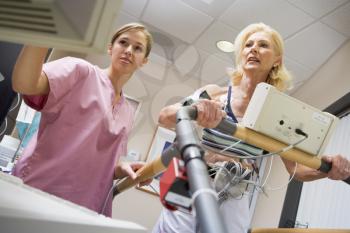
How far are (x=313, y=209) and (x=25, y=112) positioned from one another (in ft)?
8.53

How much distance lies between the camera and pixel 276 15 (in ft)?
9.66

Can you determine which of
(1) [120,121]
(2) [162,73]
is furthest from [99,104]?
Result: (2) [162,73]

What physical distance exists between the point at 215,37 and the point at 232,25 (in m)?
0.31

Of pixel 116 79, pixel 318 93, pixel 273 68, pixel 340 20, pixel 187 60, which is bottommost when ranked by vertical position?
pixel 116 79

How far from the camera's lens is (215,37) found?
11.6ft

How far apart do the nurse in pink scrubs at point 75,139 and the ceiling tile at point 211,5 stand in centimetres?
204

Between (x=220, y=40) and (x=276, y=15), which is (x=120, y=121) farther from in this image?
(x=220, y=40)

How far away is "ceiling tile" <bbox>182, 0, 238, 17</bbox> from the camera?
9.85 feet

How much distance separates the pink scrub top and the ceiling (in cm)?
217

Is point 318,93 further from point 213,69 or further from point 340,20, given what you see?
point 213,69

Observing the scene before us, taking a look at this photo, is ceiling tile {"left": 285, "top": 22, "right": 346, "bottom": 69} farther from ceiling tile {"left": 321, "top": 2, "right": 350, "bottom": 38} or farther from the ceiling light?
Answer: the ceiling light

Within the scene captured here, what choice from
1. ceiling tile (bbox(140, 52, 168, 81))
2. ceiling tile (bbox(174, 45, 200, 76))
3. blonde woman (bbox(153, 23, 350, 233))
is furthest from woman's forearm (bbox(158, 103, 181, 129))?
ceiling tile (bbox(140, 52, 168, 81))

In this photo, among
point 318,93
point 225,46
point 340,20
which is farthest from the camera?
point 225,46

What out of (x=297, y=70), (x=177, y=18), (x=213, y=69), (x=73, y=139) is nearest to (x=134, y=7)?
(x=177, y=18)
